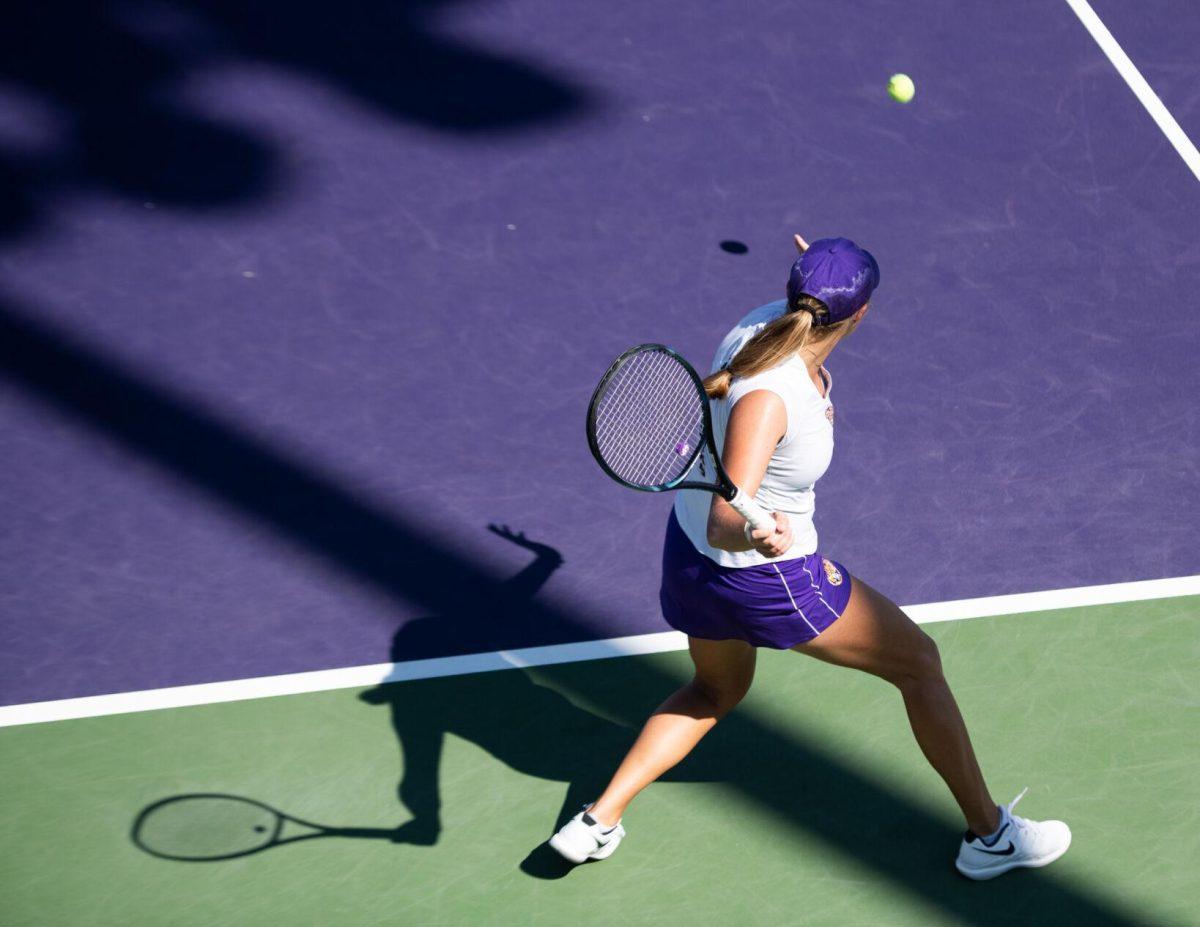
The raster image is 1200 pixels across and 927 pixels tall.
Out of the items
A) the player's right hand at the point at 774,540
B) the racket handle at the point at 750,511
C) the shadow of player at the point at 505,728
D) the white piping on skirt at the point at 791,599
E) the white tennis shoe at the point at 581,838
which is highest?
the racket handle at the point at 750,511

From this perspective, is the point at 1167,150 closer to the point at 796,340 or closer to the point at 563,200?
the point at 563,200

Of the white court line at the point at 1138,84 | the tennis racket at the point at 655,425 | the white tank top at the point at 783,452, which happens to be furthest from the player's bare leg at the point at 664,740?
the white court line at the point at 1138,84

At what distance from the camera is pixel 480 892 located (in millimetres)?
4484

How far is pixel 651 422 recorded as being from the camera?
4.35 meters

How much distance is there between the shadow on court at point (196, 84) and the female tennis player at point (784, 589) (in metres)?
3.78

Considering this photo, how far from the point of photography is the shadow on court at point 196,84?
731 cm

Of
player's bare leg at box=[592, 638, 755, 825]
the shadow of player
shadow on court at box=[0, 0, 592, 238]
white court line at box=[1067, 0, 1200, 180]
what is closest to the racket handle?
player's bare leg at box=[592, 638, 755, 825]

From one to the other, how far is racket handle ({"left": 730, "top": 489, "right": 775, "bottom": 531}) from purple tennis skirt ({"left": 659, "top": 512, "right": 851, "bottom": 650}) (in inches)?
11.8

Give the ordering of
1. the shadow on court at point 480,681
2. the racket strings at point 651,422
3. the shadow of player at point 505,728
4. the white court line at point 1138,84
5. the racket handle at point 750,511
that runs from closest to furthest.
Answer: the racket handle at point 750,511 → the racket strings at point 651,422 → the shadow on court at point 480,681 → the shadow of player at point 505,728 → the white court line at point 1138,84

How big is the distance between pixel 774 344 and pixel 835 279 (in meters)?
0.22

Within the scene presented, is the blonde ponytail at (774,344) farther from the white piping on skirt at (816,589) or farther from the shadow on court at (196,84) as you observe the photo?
the shadow on court at (196,84)

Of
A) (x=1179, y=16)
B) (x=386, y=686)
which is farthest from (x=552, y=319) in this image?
(x=1179, y=16)

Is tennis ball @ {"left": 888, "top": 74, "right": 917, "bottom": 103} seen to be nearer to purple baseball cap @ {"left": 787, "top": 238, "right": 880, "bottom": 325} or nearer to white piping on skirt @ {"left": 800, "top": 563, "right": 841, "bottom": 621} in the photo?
purple baseball cap @ {"left": 787, "top": 238, "right": 880, "bottom": 325}

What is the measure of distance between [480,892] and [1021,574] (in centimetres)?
224
